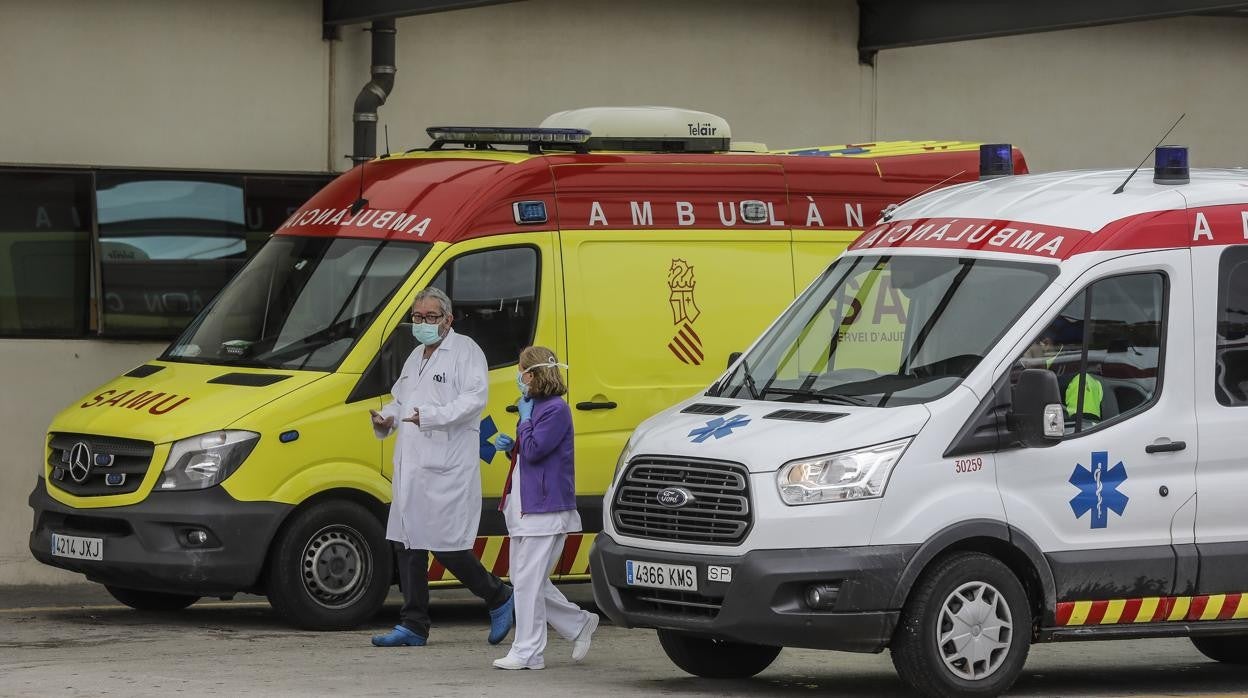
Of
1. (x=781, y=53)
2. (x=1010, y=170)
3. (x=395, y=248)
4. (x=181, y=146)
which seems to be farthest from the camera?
(x=781, y=53)

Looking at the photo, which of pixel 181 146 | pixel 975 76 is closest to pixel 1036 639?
pixel 181 146

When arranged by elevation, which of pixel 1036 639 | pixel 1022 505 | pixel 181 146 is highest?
pixel 181 146

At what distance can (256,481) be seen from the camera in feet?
38.5

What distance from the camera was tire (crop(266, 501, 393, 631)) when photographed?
11898 millimetres

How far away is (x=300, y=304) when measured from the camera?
12523 millimetres

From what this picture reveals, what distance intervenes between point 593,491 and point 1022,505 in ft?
12.0

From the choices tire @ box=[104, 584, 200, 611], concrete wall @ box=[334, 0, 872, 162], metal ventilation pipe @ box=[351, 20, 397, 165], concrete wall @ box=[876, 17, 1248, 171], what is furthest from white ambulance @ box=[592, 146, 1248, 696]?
concrete wall @ box=[876, 17, 1248, 171]

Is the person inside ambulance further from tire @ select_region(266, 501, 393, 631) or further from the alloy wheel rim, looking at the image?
tire @ select_region(266, 501, 393, 631)

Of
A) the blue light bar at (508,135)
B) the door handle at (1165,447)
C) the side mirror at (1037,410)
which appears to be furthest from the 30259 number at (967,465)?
the blue light bar at (508,135)

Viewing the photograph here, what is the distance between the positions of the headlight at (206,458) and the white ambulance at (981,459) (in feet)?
8.01

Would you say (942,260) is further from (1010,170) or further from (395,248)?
(395,248)

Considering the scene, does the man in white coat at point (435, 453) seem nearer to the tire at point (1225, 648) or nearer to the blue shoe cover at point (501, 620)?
the blue shoe cover at point (501, 620)

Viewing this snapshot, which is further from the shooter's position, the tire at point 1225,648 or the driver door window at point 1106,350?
the tire at point 1225,648

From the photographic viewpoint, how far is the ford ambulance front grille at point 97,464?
1189cm
